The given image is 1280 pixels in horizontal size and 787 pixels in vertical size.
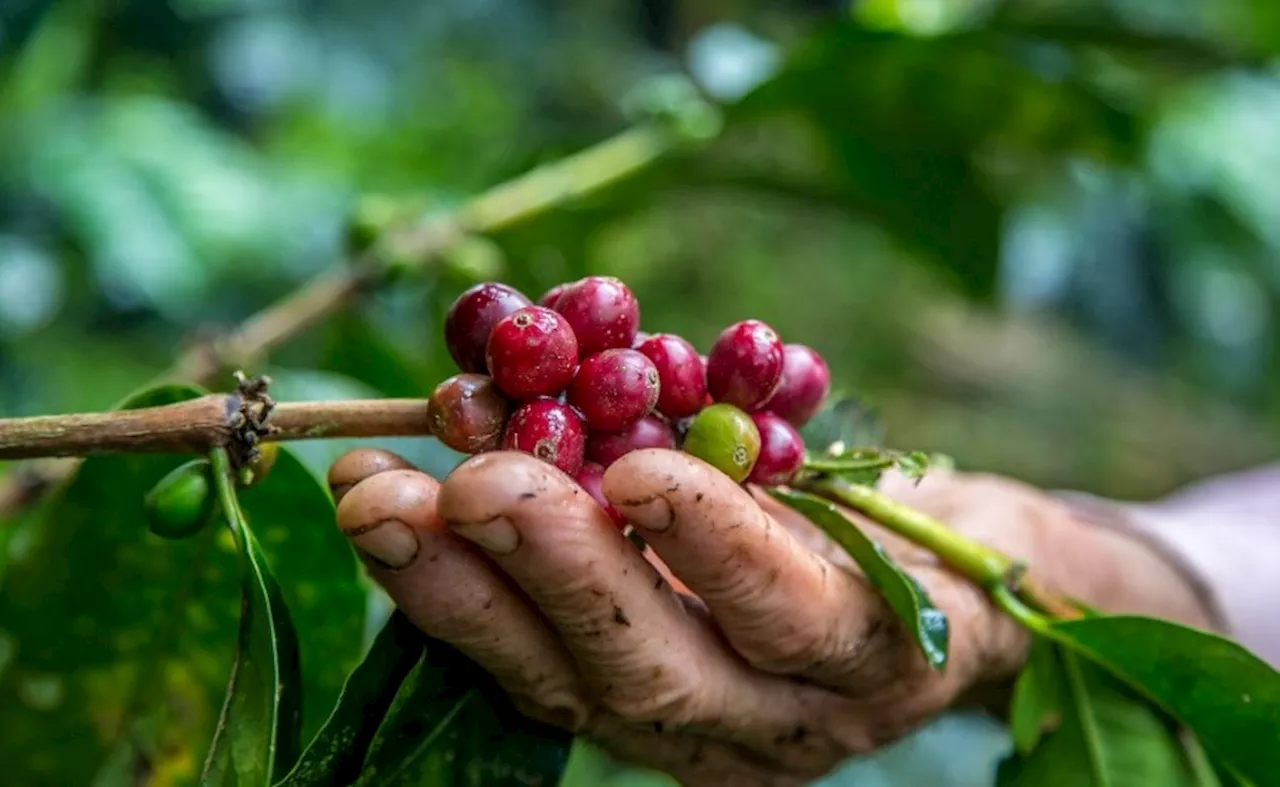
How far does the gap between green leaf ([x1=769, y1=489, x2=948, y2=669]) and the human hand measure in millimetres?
18

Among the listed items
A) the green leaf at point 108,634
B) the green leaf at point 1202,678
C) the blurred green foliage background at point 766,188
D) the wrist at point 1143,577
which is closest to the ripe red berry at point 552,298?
the green leaf at point 108,634

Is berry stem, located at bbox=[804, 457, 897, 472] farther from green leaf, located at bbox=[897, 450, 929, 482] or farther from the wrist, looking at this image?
the wrist

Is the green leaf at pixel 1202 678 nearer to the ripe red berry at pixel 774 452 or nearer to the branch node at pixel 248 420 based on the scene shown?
the ripe red berry at pixel 774 452

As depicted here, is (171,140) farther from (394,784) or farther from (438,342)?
(394,784)

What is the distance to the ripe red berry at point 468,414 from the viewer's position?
21.4 inches

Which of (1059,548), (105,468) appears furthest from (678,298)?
(105,468)

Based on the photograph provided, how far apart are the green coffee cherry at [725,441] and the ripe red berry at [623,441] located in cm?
2

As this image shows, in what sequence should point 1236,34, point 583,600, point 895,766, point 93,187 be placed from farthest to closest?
point 1236,34 < point 93,187 < point 895,766 < point 583,600

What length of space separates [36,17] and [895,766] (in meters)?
1.53

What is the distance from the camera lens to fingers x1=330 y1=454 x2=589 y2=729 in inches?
20.0

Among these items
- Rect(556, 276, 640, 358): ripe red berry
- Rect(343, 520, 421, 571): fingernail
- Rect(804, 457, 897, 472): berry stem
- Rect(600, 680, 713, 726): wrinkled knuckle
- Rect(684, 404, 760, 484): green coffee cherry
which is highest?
Rect(556, 276, 640, 358): ripe red berry

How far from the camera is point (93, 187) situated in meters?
1.75

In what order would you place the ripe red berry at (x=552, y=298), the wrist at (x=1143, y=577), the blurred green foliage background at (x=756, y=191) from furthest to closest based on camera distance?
the blurred green foliage background at (x=756, y=191), the wrist at (x=1143, y=577), the ripe red berry at (x=552, y=298)

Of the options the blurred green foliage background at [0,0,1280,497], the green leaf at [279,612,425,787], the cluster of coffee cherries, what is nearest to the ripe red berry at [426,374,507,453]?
the cluster of coffee cherries
